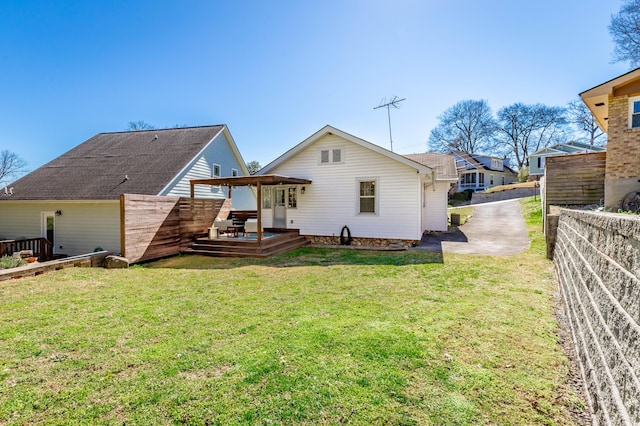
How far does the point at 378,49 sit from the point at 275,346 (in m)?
12.5

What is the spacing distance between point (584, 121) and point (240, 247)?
151ft

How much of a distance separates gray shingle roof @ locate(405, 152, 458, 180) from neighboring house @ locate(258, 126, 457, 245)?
1.73 feet

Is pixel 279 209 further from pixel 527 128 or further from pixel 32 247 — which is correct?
pixel 527 128

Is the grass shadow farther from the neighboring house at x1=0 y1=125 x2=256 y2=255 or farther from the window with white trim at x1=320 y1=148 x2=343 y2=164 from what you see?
the neighboring house at x1=0 y1=125 x2=256 y2=255

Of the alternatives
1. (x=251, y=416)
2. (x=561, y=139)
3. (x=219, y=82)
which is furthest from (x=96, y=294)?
(x=561, y=139)

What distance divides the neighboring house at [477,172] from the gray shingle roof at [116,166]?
3004 centimetres

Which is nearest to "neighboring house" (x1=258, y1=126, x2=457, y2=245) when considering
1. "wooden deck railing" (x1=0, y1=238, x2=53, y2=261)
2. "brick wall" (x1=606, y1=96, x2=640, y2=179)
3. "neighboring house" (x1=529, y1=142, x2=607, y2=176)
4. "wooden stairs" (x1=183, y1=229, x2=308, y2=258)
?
"wooden stairs" (x1=183, y1=229, x2=308, y2=258)

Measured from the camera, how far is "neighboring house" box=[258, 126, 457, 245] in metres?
11.3

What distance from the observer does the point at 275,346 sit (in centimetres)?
338

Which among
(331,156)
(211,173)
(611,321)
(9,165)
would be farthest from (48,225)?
(9,165)

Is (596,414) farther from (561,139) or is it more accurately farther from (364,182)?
(561,139)

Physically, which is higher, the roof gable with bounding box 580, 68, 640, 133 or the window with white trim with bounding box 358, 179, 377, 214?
the roof gable with bounding box 580, 68, 640, 133

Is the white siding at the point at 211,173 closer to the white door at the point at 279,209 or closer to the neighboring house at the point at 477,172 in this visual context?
the white door at the point at 279,209

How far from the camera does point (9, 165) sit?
1313 inches
